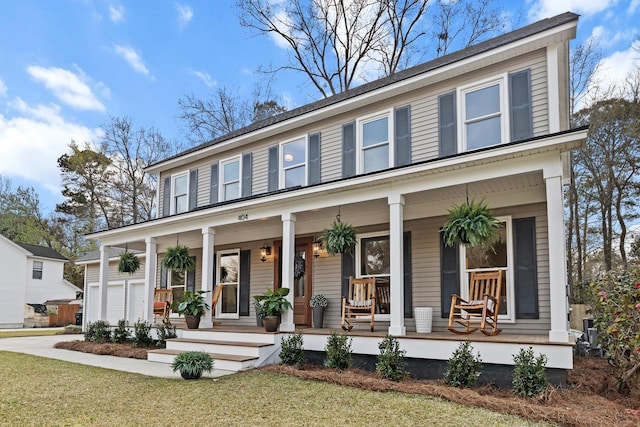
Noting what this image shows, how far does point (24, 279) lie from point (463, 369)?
83.0ft

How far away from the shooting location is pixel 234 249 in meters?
11.4

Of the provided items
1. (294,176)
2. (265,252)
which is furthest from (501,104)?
(265,252)

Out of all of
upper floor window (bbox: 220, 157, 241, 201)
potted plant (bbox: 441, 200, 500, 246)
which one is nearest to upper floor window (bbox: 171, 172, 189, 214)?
upper floor window (bbox: 220, 157, 241, 201)

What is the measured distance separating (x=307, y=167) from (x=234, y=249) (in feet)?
9.61

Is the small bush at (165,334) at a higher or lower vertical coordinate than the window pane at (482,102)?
lower

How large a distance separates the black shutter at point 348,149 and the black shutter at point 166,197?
5.64 m

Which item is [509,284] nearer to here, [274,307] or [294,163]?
[274,307]

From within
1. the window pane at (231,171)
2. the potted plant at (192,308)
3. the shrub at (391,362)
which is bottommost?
the shrub at (391,362)

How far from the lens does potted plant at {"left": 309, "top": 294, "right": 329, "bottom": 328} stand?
912cm

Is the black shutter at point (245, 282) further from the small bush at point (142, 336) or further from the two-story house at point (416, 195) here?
the small bush at point (142, 336)

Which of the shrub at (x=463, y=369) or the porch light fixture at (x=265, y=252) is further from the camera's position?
the porch light fixture at (x=265, y=252)

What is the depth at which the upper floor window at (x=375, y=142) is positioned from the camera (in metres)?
8.75

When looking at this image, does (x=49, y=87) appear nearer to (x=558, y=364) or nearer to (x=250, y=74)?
(x=250, y=74)

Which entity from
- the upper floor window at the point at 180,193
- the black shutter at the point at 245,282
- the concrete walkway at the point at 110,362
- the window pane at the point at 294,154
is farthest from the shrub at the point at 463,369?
the upper floor window at the point at 180,193
